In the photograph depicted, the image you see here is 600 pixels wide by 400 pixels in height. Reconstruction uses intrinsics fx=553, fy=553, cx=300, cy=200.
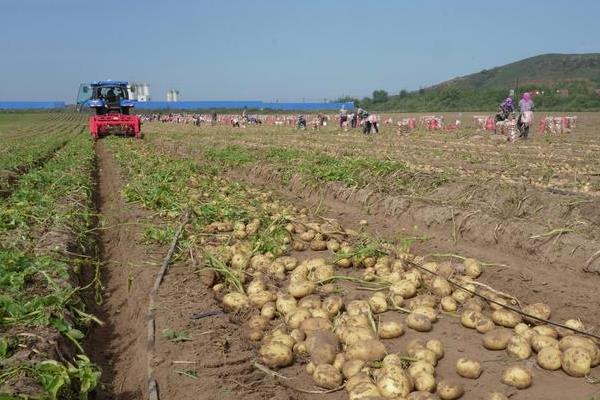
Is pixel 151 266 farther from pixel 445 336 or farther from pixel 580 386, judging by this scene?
pixel 580 386

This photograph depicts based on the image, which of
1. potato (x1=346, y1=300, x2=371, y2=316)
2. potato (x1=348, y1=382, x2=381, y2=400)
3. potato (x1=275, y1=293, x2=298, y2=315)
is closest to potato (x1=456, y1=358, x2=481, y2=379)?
potato (x1=348, y1=382, x2=381, y2=400)

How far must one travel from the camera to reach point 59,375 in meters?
3.02

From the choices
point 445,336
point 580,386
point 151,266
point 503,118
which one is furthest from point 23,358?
point 503,118

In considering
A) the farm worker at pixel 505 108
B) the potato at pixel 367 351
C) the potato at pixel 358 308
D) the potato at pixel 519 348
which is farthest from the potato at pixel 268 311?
the farm worker at pixel 505 108

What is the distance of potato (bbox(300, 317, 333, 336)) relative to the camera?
4098mm

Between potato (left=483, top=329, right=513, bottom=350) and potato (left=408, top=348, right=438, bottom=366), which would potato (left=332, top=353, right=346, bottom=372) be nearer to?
potato (left=408, top=348, right=438, bottom=366)

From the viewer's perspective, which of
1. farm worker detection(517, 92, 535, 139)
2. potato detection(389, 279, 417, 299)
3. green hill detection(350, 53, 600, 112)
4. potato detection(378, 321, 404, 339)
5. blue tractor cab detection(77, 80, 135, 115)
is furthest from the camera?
green hill detection(350, 53, 600, 112)

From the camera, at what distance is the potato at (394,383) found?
3131mm

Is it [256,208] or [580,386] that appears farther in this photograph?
[256,208]

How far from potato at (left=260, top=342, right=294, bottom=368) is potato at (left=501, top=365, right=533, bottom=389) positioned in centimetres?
140

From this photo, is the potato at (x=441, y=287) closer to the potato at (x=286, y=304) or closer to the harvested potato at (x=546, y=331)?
the harvested potato at (x=546, y=331)

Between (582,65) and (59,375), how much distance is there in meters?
117

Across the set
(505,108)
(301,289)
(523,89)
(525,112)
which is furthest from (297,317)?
(523,89)

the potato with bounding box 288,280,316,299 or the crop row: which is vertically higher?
the crop row
